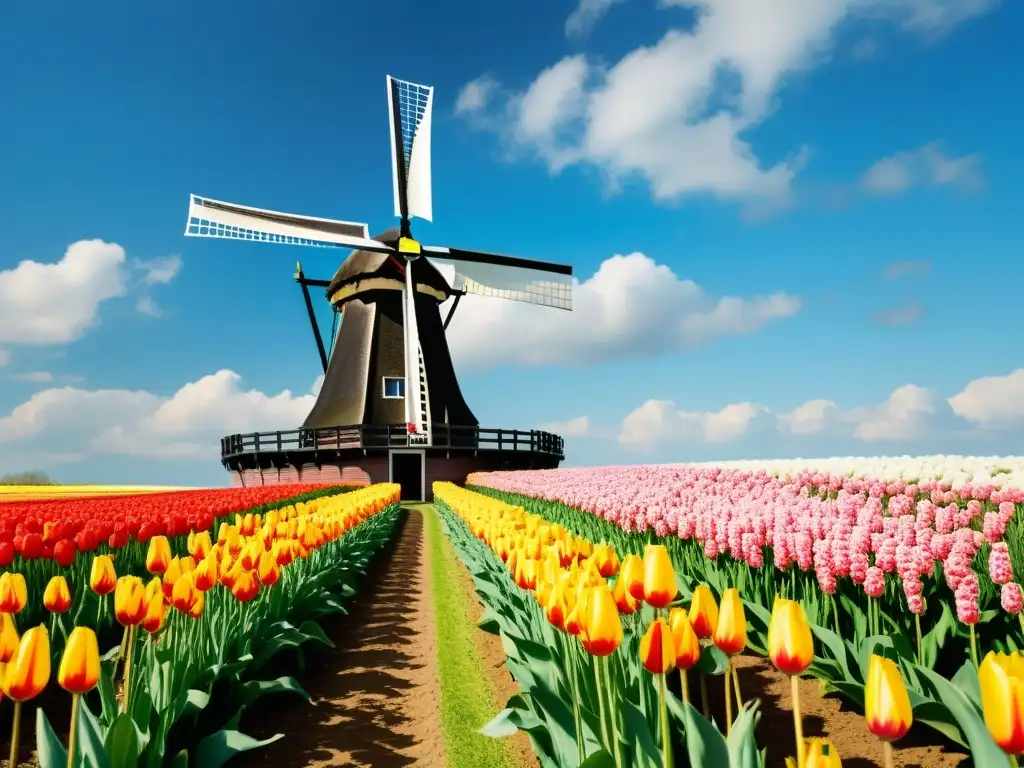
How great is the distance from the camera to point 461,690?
4871 mm

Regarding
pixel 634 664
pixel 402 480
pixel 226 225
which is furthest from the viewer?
pixel 402 480

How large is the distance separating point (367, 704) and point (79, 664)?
2776 millimetres

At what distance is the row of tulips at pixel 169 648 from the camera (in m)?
2.26

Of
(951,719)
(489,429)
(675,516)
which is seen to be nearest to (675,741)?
(951,719)

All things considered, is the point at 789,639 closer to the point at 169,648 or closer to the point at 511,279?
the point at 169,648

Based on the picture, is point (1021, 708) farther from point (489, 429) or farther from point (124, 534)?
point (489, 429)

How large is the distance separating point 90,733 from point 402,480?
25.9 meters

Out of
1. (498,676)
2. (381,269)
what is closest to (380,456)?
(381,269)

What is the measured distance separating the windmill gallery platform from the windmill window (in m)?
1.89

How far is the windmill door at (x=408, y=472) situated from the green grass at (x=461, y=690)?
17.5m

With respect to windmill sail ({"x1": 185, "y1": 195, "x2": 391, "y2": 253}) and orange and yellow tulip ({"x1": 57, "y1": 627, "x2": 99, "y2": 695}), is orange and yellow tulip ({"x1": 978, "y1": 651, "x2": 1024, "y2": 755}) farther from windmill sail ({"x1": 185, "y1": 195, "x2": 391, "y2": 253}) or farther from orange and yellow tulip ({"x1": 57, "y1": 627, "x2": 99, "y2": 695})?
windmill sail ({"x1": 185, "y1": 195, "x2": 391, "y2": 253})

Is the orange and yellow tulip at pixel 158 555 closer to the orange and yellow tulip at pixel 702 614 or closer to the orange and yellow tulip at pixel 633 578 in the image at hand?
the orange and yellow tulip at pixel 633 578

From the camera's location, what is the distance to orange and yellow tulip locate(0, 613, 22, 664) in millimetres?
2289

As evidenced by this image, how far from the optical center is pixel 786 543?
441cm
